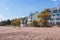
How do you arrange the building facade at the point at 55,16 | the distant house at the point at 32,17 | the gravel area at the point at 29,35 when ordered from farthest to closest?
the distant house at the point at 32,17 → the building facade at the point at 55,16 → the gravel area at the point at 29,35

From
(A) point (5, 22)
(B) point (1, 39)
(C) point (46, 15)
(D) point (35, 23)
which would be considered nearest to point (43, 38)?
(B) point (1, 39)

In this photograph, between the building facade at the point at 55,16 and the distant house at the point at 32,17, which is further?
the distant house at the point at 32,17

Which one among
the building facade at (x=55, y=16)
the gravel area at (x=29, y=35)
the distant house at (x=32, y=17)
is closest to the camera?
the gravel area at (x=29, y=35)

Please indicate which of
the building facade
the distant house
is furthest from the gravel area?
the distant house

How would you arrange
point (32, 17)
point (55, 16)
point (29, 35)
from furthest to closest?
point (32, 17), point (55, 16), point (29, 35)

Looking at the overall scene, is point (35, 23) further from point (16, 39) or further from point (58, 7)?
point (16, 39)

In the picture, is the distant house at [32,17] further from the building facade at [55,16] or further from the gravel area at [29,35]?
the gravel area at [29,35]

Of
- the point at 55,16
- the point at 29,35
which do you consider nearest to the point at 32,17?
the point at 55,16

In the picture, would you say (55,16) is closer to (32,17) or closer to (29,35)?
(32,17)

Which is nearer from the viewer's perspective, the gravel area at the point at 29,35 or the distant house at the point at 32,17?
the gravel area at the point at 29,35

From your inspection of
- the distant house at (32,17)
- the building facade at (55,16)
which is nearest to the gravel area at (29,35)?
the building facade at (55,16)

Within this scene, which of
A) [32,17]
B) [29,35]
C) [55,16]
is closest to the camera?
[29,35]

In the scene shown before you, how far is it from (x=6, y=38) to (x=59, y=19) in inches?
1395

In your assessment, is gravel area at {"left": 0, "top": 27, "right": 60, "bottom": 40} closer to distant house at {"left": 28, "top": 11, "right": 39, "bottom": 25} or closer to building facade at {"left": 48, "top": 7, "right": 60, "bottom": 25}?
building facade at {"left": 48, "top": 7, "right": 60, "bottom": 25}
